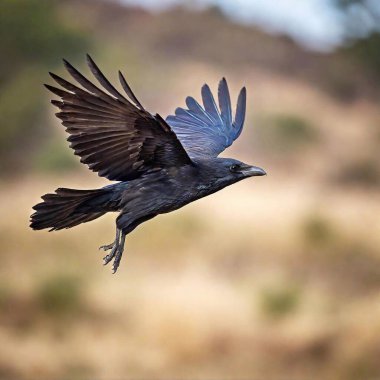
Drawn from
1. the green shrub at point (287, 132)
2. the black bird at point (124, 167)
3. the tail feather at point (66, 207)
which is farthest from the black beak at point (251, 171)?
the green shrub at point (287, 132)

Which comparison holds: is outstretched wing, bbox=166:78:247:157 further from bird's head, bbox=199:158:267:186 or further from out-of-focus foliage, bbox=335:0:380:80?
out-of-focus foliage, bbox=335:0:380:80

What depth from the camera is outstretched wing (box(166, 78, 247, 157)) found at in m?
12.6

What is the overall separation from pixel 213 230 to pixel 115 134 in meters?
33.1

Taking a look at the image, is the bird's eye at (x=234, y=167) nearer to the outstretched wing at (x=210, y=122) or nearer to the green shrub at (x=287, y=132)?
A: the outstretched wing at (x=210, y=122)

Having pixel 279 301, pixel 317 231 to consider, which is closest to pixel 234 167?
pixel 279 301

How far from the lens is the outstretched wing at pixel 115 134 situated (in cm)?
1010

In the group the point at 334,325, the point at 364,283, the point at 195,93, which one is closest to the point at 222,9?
the point at 195,93

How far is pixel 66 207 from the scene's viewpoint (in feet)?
35.4

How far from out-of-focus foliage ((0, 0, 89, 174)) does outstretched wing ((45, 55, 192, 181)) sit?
3932cm

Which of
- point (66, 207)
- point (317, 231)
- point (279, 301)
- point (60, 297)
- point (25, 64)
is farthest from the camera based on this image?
point (25, 64)

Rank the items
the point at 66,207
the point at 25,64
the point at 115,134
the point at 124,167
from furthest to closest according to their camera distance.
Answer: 1. the point at 25,64
2. the point at 66,207
3. the point at 124,167
4. the point at 115,134

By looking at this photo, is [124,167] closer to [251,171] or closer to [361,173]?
[251,171]

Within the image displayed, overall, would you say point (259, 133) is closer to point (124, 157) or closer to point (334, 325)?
point (334, 325)

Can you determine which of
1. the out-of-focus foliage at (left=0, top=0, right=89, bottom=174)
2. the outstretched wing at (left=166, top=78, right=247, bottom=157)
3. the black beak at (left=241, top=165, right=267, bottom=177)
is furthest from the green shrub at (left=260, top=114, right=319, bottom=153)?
the black beak at (left=241, top=165, right=267, bottom=177)
